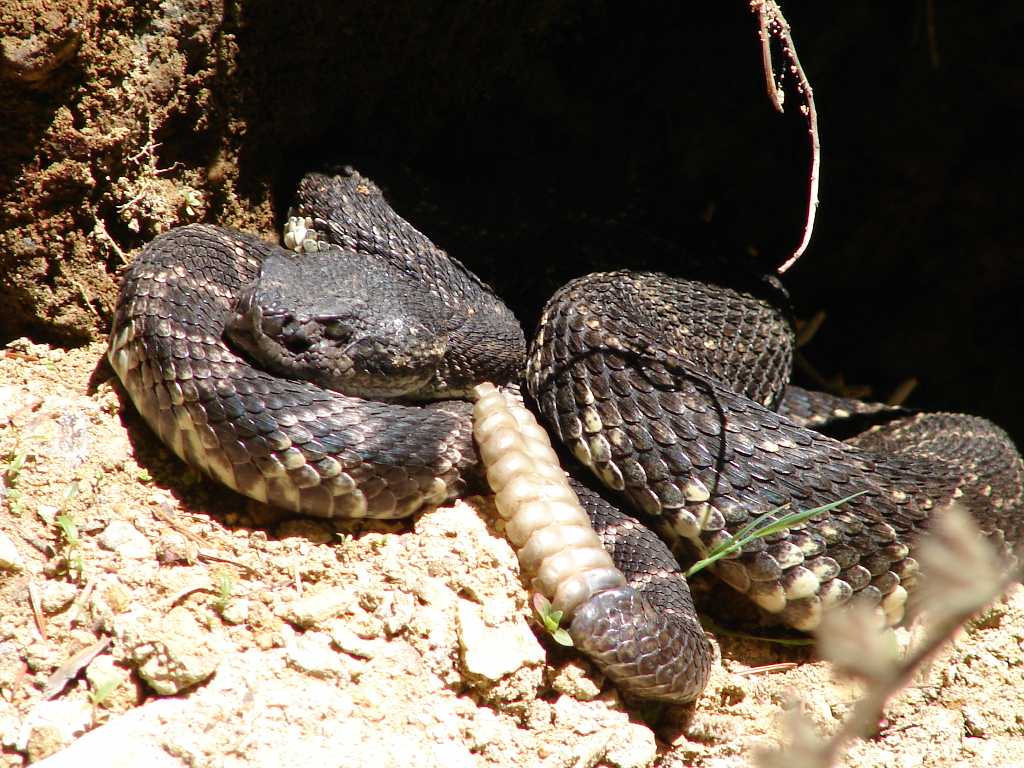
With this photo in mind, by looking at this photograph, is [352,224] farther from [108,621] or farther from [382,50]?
[108,621]

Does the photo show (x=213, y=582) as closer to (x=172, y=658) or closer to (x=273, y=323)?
(x=172, y=658)

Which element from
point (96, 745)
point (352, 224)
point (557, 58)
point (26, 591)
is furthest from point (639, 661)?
point (557, 58)

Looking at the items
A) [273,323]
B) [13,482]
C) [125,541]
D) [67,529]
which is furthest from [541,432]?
[13,482]

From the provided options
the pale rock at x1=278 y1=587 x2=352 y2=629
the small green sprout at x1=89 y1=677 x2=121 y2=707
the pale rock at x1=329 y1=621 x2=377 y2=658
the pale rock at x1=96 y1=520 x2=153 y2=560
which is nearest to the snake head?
the pale rock at x1=96 y1=520 x2=153 y2=560

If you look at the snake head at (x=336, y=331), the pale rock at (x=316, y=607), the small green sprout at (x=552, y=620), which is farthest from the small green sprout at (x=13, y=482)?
the small green sprout at (x=552, y=620)

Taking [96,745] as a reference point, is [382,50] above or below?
above

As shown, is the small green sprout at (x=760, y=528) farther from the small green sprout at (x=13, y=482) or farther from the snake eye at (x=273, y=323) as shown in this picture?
the small green sprout at (x=13, y=482)

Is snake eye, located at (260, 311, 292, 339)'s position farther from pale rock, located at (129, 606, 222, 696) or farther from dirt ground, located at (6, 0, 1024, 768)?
pale rock, located at (129, 606, 222, 696)
